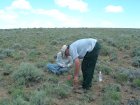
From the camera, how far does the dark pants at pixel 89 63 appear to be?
9.36 m

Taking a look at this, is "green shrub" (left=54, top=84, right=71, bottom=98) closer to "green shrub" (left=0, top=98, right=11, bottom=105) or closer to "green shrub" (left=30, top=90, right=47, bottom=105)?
"green shrub" (left=30, top=90, right=47, bottom=105)

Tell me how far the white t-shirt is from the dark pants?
136 mm

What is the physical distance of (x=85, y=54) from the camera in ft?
30.5

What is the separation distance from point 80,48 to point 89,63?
0.58 meters

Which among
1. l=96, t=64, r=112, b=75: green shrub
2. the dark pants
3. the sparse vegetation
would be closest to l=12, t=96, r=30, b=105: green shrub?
the sparse vegetation

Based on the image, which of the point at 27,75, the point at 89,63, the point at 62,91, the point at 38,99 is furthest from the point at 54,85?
the point at 38,99

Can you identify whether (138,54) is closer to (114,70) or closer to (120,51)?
(120,51)

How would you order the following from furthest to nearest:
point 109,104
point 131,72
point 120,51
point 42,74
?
point 120,51
point 131,72
point 42,74
point 109,104

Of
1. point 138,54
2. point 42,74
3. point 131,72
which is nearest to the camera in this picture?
point 42,74

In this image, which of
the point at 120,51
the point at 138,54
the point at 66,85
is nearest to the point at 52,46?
the point at 120,51

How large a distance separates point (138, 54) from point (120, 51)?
177 centimetres

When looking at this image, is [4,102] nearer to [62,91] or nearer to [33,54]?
[62,91]

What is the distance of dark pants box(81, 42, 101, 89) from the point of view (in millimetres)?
9359

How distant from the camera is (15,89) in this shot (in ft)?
30.0
